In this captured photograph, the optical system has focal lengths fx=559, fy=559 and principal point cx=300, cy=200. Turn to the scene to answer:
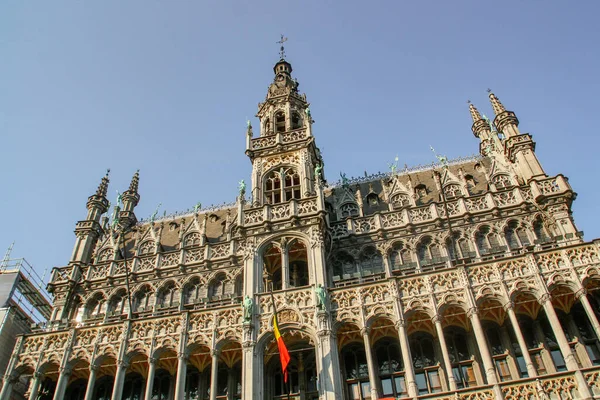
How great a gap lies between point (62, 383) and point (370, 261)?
57.2 ft

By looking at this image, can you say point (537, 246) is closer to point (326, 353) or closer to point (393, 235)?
point (393, 235)

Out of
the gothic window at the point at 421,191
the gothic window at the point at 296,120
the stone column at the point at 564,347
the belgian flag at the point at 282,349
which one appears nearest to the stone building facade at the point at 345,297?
the stone column at the point at 564,347

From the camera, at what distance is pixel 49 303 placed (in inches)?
1516

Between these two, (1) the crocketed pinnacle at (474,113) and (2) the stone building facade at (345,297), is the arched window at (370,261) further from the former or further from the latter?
(1) the crocketed pinnacle at (474,113)

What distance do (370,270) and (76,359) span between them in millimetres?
16325

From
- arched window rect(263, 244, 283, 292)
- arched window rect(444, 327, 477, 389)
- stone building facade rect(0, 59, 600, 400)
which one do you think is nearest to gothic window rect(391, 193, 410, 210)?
stone building facade rect(0, 59, 600, 400)

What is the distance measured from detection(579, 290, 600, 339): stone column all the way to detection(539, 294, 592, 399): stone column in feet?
4.06

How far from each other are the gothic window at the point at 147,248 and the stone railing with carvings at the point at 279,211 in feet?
32.8

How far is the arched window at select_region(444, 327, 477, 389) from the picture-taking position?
2547 centimetres

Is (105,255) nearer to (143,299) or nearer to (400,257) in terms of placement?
(143,299)

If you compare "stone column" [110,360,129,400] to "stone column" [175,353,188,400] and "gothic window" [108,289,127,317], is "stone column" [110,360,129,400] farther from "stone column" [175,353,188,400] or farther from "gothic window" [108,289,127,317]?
"gothic window" [108,289,127,317]

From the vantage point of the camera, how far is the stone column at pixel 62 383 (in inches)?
1085

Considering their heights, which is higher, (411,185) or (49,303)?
(411,185)

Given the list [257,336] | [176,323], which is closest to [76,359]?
[176,323]
